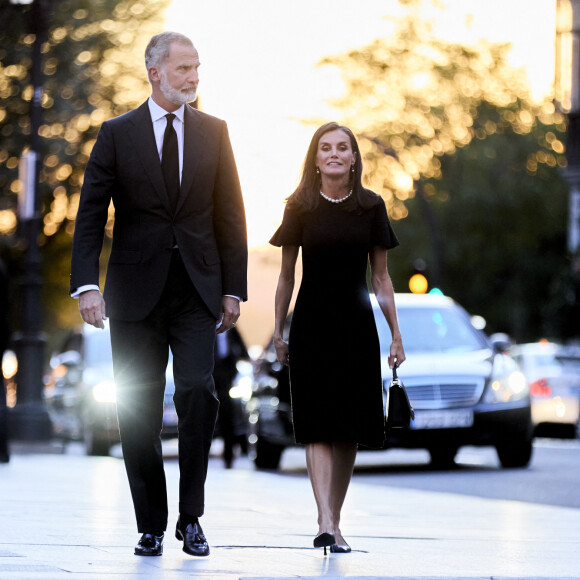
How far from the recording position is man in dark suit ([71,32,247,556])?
670 centimetres

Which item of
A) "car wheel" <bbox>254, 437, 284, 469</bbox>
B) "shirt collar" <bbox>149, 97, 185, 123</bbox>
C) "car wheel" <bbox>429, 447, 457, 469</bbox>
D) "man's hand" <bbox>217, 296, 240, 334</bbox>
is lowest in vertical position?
"car wheel" <bbox>429, 447, 457, 469</bbox>

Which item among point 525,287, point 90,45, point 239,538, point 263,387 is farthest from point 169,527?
point 525,287

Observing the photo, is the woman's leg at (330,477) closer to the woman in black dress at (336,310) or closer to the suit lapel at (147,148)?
the woman in black dress at (336,310)

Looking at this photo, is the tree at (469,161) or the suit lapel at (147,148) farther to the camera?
the tree at (469,161)

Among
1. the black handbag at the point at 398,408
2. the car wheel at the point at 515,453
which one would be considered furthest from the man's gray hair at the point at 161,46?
the car wheel at the point at 515,453

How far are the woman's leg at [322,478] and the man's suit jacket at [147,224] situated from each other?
0.81 m

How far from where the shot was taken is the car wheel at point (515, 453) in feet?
52.7

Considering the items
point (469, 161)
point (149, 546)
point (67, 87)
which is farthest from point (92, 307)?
point (469, 161)

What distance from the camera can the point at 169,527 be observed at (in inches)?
324

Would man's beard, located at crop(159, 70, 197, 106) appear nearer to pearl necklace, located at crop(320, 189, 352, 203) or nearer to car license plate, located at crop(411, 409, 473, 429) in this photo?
pearl necklace, located at crop(320, 189, 352, 203)

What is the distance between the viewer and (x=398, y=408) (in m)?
7.35

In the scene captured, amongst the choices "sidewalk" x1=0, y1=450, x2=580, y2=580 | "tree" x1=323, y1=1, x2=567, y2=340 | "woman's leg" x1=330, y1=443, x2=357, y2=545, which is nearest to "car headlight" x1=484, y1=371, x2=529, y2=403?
"sidewalk" x1=0, y1=450, x2=580, y2=580

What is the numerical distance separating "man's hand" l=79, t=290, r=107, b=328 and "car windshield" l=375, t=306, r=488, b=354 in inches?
382

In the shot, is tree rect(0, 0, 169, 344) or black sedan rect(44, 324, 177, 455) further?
tree rect(0, 0, 169, 344)
